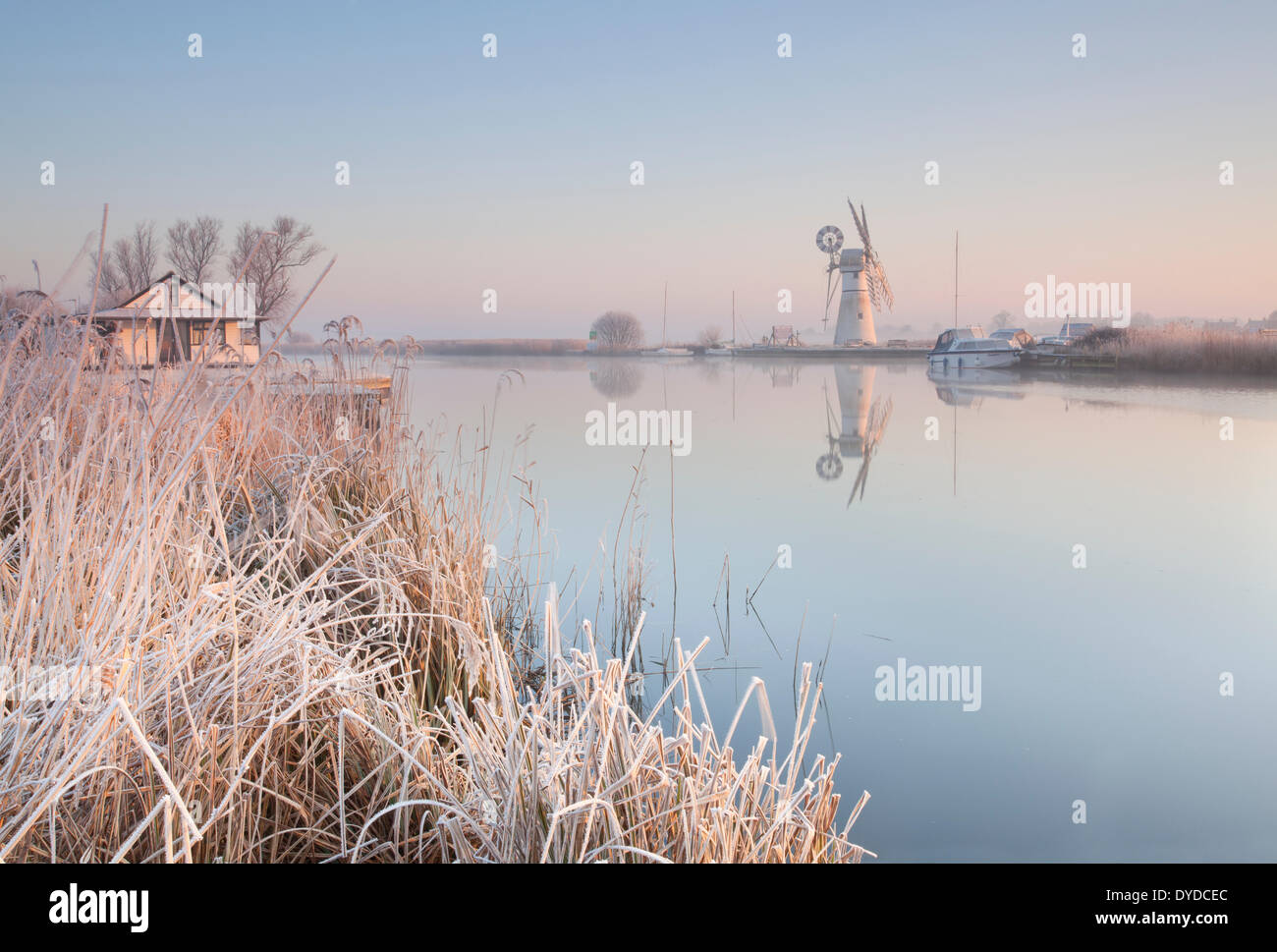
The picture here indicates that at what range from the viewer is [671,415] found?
16.1 meters

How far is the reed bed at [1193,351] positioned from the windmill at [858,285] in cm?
1619

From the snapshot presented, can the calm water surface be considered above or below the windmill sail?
below

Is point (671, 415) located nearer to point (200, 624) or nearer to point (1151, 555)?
point (1151, 555)

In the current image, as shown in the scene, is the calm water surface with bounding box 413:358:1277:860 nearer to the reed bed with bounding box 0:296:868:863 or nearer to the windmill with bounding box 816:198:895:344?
the reed bed with bounding box 0:296:868:863

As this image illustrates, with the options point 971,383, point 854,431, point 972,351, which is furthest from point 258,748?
point 972,351

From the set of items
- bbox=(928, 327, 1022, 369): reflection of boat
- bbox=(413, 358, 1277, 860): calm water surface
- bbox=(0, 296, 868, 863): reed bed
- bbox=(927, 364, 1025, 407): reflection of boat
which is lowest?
bbox=(413, 358, 1277, 860): calm water surface

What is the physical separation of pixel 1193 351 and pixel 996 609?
22.1 metres

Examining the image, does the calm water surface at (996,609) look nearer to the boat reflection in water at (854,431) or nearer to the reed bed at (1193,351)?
the boat reflection in water at (854,431)

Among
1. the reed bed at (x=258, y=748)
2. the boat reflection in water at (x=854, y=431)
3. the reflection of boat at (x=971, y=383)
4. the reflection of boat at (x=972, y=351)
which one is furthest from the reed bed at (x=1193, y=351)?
the reed bed at (x=258, y=748)

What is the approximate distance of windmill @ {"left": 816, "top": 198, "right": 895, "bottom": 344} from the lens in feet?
143

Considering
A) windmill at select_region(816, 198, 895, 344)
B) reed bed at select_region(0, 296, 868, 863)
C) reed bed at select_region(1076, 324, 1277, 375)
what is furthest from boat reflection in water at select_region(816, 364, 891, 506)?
windmill at select_region(816, 198, 895, 344)

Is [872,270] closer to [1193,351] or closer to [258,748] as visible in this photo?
[1193,351]

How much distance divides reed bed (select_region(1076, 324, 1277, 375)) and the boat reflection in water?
26.0ft

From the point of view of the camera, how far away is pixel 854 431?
15.5 meters
